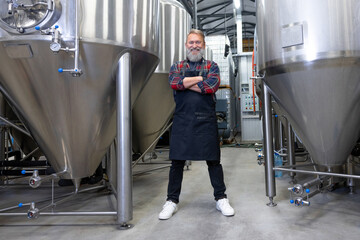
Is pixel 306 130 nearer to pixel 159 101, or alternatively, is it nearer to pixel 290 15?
pixel 290 15

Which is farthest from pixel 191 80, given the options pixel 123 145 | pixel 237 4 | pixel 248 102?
pixel 237 4

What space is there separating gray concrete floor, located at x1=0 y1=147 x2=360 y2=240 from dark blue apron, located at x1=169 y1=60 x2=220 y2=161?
0.37m

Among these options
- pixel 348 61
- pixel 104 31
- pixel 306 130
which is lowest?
pixel 306 130

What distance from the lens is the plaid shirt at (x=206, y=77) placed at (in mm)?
1698

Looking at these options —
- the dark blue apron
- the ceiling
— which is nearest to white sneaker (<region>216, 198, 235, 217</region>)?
the dark blue apron

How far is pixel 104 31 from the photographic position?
1.42 m

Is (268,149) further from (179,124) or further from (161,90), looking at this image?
(161,90)

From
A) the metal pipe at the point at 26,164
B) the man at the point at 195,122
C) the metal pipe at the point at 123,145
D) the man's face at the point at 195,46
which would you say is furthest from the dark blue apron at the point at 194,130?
the metal pipe at the point at 26,164

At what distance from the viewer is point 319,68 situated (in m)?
1.42

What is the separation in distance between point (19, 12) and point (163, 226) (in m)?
1.30

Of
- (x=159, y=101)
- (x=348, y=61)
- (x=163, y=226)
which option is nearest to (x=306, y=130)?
(x=348, y=61)

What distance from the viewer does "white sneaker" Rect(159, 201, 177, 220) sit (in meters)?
1.62

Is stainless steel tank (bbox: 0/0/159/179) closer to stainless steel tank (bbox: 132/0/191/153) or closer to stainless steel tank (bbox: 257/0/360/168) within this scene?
stainless steel tank (bbox: 257/0/360/168)

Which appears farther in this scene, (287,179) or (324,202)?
(287,179)
